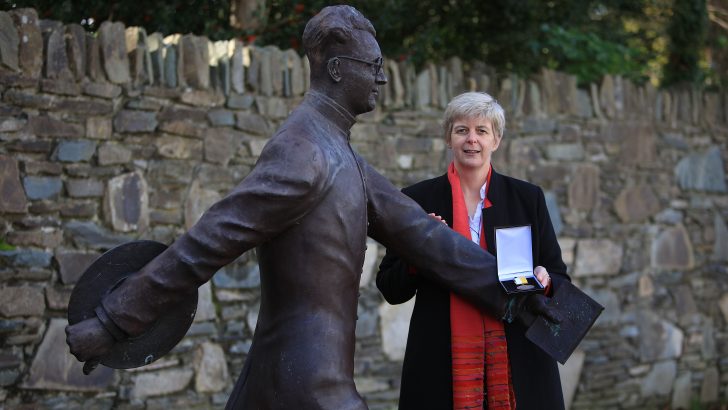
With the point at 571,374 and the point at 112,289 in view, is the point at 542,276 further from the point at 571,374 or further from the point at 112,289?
the point at 571,374

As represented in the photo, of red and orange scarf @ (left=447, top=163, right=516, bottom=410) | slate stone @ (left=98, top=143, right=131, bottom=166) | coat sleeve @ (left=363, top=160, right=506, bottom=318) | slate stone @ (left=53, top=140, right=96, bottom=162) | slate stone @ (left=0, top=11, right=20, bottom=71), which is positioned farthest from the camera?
slate stone @ (left=98, top=143, right=131, bottom=166)

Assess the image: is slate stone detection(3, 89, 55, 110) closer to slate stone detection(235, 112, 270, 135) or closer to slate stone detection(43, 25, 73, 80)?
slate stone detection(43, 25, 73, 80)

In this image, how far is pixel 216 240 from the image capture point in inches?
95.6

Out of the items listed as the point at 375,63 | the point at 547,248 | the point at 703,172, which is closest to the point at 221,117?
the point at 547,248

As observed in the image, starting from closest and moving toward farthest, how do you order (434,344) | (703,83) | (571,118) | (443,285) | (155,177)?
1. (443,285)
2. (434,344)
3. (155,177)
4. (571,118)
5. (703,83)

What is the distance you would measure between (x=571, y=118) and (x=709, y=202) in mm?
1620

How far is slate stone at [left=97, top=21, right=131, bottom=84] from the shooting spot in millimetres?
4797

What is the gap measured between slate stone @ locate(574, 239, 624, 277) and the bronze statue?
4350 millimetres

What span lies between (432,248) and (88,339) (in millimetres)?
1042

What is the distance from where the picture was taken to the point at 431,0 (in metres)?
7.55

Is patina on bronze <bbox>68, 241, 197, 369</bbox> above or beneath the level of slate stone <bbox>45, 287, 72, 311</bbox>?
above

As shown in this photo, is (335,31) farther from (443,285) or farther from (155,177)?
(155,177)

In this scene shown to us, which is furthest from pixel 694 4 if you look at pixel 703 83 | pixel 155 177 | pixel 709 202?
pixel 155 177

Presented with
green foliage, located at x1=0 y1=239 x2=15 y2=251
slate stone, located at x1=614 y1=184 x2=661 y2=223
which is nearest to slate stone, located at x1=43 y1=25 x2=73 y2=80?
green foliage, located at x1=0 y1=239 x2=15 y2=251
